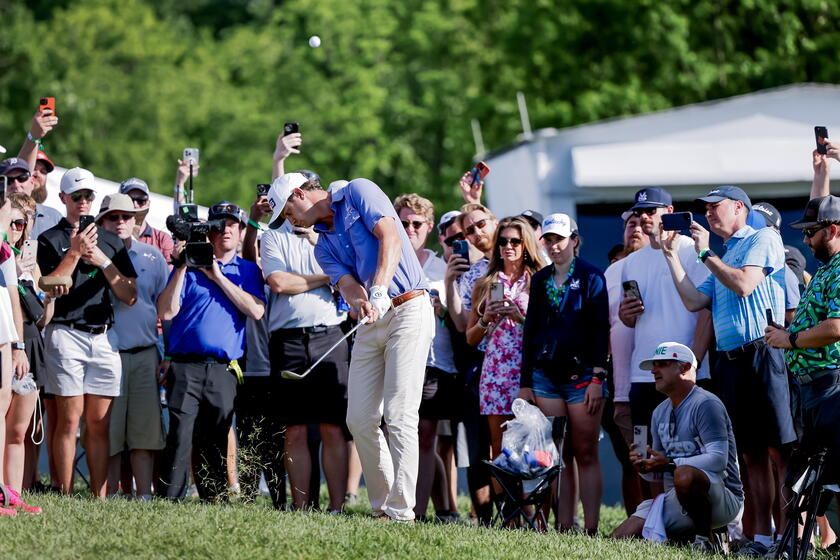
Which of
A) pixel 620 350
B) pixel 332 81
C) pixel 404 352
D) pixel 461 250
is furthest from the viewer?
pixel 332 81

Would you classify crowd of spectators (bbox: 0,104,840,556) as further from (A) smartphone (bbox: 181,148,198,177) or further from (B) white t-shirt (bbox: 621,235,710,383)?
(A) smartphone (bbox: 181,148,198,177)

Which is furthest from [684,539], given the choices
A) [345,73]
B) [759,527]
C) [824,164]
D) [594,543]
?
[345,73]

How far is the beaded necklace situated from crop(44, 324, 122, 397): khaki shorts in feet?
9.82

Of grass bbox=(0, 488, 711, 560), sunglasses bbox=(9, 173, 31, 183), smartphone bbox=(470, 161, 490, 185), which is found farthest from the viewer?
smartphone bbox=(470, 161, 490, 185)

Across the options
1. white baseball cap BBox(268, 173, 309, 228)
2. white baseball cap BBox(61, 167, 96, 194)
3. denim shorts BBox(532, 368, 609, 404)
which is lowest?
denim shorts BBox(532, 368, 609, 404)

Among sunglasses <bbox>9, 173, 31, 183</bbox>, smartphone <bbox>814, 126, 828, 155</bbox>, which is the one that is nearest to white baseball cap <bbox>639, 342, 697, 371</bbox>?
smartphone <bbox>814, 126, 828, 155</bbox>

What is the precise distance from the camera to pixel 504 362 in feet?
28.0

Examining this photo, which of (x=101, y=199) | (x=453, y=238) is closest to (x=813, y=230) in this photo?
(x=453, y=238)

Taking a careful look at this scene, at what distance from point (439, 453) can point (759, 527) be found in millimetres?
2717

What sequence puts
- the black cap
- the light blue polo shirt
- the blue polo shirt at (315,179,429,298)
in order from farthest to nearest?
the light blue polo shirt < the blue polo shirt at (315,179,429,298) < the black cap

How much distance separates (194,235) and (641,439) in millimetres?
3298

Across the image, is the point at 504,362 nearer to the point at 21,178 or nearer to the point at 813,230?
the point at 813,230

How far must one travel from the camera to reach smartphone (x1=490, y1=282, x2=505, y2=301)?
335 inches

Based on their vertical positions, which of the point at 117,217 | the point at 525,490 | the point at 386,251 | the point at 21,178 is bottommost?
the point at 525,490
